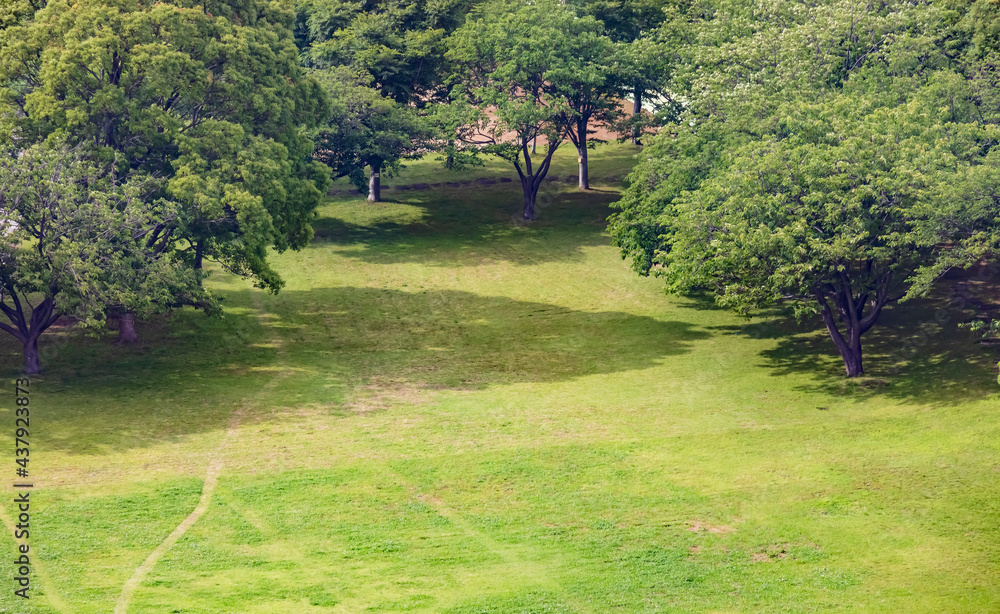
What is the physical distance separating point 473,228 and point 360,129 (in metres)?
10.2

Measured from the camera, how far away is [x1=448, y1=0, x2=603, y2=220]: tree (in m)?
62.1

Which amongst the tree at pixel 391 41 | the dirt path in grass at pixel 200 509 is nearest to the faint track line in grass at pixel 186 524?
the dirt path in grass at pixel 200 509

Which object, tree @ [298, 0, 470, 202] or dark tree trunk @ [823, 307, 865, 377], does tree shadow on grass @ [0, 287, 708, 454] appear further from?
tree @ [298, 0, 470, 202]

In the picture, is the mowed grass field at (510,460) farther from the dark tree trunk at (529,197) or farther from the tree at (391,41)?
the tree at (391,41)

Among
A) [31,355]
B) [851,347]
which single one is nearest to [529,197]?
[851,347]

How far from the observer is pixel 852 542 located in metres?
25.8

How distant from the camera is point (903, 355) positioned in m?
40.6

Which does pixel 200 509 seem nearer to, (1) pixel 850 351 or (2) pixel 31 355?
→ (2) pixel 31 355

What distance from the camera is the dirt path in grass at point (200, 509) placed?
2258 cm

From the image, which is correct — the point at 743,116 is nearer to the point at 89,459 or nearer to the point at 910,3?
the point at 910,3

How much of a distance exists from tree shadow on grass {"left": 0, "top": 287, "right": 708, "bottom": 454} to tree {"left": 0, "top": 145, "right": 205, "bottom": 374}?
3.38 m

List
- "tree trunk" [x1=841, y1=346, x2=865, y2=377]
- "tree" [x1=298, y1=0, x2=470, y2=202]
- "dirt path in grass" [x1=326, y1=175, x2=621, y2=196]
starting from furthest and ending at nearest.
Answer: "dirt path in grass" [x1=326, y1=175, x2=621, y2=196]
"tree" [x1=298, y1=0, x2=470, y2=202]
"tree trunk" [x1=841, y1=346, x2=865, y2=377]

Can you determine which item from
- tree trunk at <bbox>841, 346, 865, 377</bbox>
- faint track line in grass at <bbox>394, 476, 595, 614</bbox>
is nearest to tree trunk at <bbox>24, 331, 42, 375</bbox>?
faint track line in grass at <bbox>394, 476, 595, 614</bbox>

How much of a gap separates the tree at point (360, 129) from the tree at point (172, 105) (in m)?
18.5
